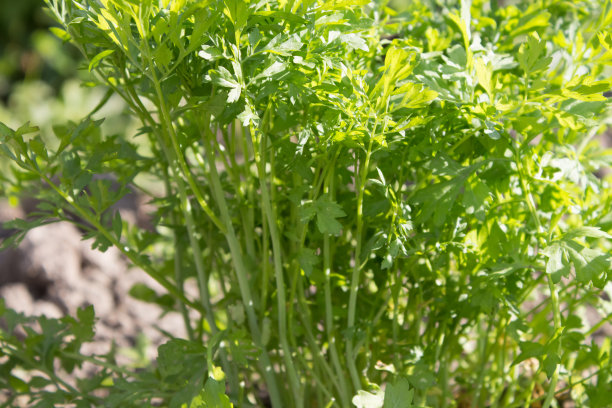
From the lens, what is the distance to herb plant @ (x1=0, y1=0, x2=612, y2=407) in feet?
2.52

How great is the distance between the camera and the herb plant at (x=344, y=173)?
0.77 meters

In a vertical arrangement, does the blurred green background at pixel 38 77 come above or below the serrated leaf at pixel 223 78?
below

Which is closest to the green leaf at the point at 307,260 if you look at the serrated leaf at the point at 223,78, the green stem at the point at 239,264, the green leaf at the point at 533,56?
the green stem at the point at 239,264

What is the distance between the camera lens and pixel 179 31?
27.7 inches

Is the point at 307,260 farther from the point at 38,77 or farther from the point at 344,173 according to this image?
the point at 38,77

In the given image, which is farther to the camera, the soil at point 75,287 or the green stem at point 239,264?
the soil at point 75,287

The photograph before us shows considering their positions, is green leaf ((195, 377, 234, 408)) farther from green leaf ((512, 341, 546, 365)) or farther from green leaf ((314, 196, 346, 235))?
green leaf ((512, 341, 546, 365))

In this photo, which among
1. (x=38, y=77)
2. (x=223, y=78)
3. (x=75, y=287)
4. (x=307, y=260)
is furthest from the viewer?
(x=38, y=77)

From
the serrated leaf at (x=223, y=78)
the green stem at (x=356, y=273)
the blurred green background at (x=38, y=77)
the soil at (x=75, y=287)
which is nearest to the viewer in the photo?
the serrated leaf at (x=223, y=78)

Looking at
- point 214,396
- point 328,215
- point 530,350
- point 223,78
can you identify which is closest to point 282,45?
point 223,78

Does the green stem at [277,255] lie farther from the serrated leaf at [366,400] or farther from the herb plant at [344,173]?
the serrated leaf at [366,400]

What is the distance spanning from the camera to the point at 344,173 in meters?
0.92

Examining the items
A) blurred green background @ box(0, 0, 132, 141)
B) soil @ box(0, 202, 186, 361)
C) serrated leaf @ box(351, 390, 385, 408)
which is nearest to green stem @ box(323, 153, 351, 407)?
serrated leaf @ box(351, 390, 385, 408)

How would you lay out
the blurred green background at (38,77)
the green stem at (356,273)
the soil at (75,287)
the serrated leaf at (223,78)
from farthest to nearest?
the blurred green background at (38,77)
the soil at (75,287)
the green stem at (356,273)
the serrated leaf at (223,78)
